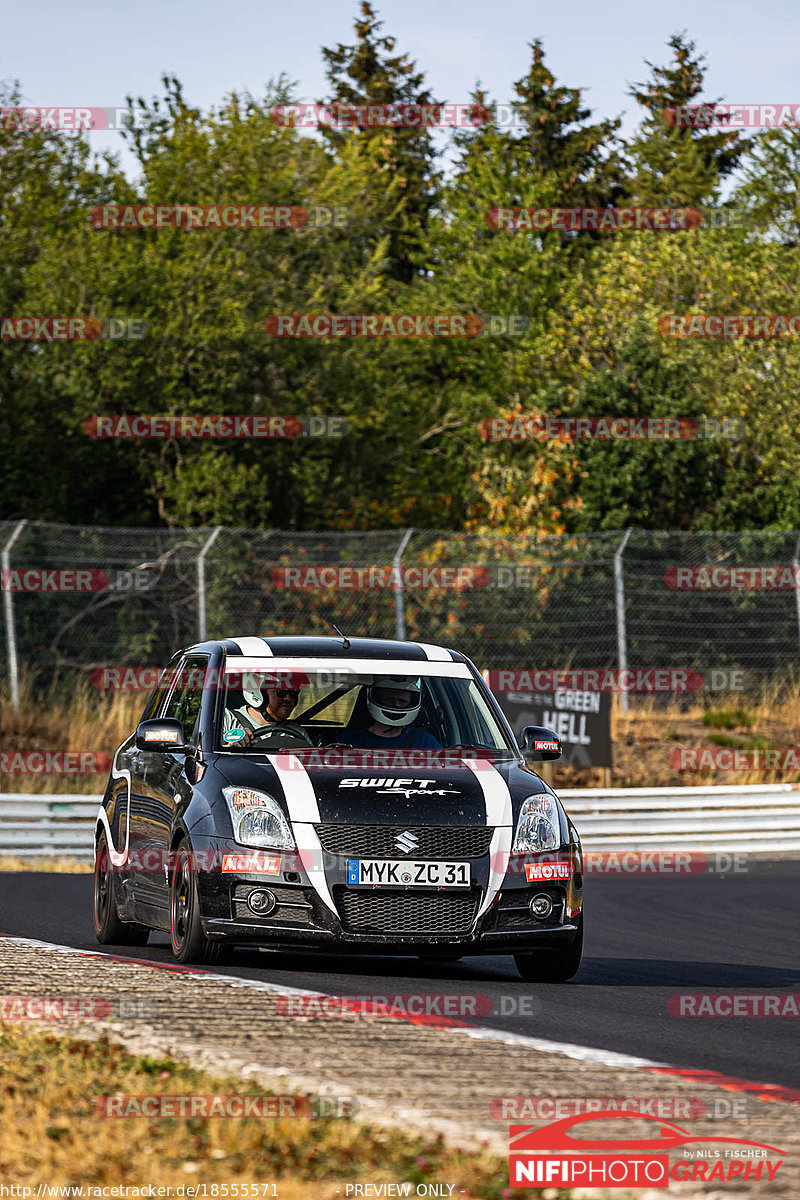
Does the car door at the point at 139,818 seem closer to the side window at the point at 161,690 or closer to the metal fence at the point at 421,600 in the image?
the side window at the point at 161,690

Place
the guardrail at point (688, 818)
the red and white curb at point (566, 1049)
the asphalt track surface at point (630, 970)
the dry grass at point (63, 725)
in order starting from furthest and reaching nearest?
the dry grass at point (63, 725) < the guardrail at point (688, 818) < the asphalt track surface at point (630, 970) < the red and white curb at point (566, 1049)

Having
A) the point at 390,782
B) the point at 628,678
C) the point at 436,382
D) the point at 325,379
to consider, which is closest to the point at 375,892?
the point at 390,782

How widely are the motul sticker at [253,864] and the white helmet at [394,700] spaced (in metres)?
1.43

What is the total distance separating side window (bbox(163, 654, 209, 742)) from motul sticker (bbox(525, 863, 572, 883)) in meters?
2.01

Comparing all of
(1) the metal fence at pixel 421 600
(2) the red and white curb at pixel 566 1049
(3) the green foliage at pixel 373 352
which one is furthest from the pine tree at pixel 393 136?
(2) the red and white curb at pixel 566 1049

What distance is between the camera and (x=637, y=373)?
122ft

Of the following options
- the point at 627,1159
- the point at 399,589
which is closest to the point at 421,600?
the point at 399,589

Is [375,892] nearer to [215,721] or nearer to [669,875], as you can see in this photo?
[215,721]

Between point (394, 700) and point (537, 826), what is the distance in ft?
4.33

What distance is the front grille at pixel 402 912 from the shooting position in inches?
344

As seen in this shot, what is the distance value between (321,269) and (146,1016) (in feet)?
127

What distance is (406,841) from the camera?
345 inches

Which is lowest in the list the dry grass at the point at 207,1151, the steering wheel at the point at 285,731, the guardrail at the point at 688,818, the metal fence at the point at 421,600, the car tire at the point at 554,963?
the guardrail at the point at 688,818

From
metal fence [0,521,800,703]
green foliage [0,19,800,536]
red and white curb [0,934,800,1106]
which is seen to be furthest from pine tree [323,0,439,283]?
red and white curb [0,934,800,1106]
